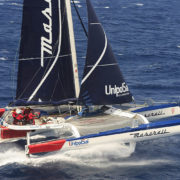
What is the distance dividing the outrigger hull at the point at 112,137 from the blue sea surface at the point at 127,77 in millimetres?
837

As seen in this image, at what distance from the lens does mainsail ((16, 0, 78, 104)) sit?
2483cm

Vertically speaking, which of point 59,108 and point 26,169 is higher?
point 59,108

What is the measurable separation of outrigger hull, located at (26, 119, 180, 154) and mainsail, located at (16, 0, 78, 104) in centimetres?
351

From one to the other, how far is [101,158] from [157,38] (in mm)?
30694

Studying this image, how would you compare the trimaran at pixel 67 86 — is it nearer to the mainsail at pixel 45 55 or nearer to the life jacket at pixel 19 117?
the mainsail at pixel 45 55

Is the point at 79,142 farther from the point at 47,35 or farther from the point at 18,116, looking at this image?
the point at 47,35

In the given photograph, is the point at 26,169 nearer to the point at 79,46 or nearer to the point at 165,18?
the point at 79,46

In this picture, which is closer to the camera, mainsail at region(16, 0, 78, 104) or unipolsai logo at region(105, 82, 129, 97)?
mainsail at region(16, 0, 78, 104)

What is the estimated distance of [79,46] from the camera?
47.8 metres

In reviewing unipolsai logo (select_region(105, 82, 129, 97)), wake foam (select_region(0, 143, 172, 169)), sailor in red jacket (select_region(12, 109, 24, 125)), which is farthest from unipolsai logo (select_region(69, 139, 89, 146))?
unipolsai logo (select_region(105, 82, 129, 97))

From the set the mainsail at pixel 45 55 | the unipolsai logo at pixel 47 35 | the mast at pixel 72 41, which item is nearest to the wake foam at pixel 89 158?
the mainsail at pixel 45 55

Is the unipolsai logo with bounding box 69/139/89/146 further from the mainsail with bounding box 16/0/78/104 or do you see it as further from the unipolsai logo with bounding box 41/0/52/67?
the unipolsai logo with bounding box 41/0/52/67

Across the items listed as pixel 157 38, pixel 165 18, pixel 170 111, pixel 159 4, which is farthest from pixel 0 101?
pixel 159 4

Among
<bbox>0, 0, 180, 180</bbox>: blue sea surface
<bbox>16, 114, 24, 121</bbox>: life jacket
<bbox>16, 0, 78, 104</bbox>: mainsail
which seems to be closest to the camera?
<bbox>0, 0, 180, 180</bbox>: blue sea surface
